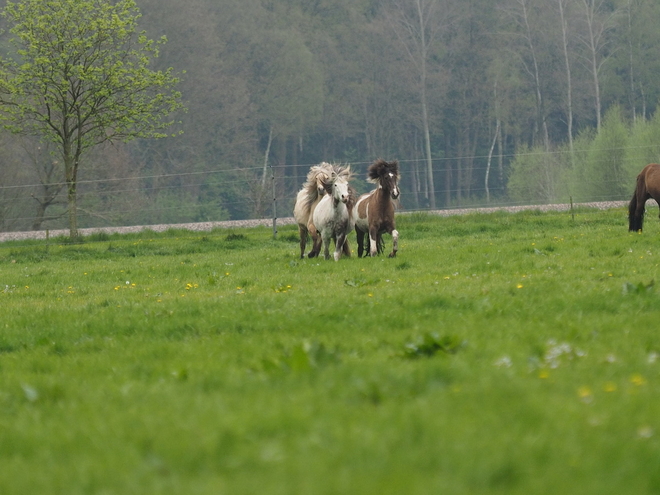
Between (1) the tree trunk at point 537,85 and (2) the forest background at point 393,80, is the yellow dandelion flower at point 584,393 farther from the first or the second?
(1) the tree trunk at point 537,85

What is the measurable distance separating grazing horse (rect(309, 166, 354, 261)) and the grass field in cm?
413

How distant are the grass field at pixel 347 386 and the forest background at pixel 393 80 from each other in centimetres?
5338

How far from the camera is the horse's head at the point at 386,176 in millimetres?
18188

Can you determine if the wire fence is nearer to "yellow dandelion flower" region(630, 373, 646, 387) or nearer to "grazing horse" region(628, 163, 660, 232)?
"grazing horse" region(628, 163, 660, 232)

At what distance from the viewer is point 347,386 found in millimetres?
5840

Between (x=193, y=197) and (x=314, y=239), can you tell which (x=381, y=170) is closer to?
(x=314, y=239)

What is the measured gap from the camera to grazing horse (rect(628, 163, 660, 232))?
768 inches

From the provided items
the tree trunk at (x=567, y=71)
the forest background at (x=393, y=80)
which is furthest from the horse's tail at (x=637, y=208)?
the tree trunk at (x=567, y=71)

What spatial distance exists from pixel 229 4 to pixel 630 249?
68.3 m

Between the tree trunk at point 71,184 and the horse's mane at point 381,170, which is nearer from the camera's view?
the horse's mane at point 381,170

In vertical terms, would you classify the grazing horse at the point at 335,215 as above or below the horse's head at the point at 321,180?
below

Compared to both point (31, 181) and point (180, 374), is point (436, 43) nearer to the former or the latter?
point (31, 181)

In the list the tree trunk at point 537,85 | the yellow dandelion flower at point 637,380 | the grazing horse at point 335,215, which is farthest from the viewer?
the tree trunk at point 537,85

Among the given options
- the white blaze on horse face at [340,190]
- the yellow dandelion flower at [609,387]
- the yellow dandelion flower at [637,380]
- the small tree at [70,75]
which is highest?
the small tree at [70,75]
